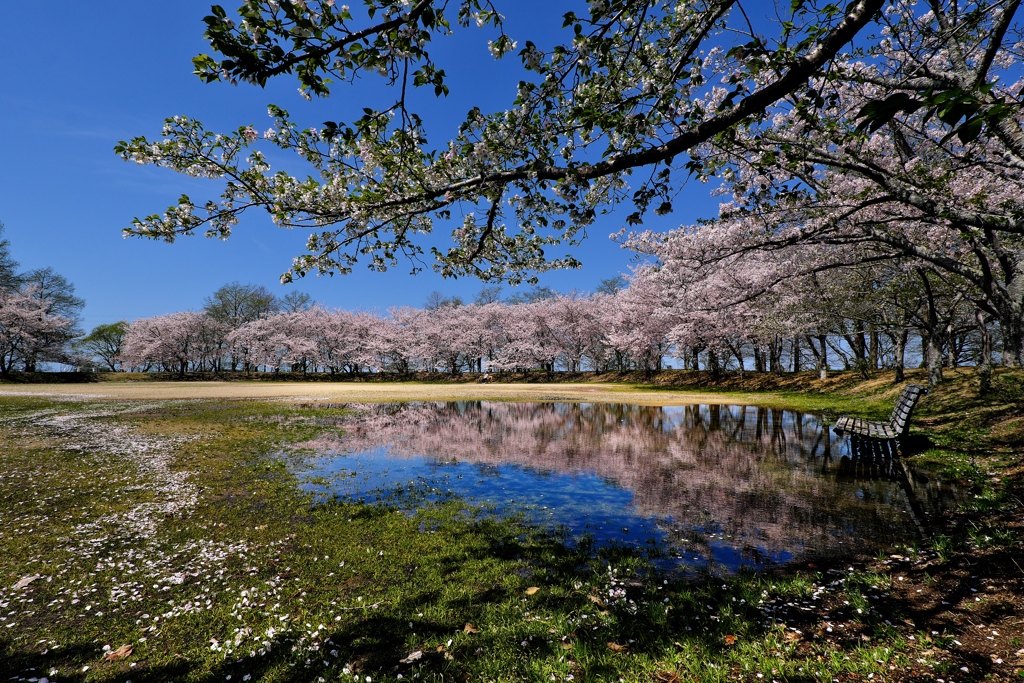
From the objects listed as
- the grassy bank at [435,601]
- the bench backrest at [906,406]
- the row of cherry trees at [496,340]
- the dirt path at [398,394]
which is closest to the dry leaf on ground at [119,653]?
the grassy bank at [435,601]

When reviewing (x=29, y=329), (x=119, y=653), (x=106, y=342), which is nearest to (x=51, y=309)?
(x=29, y=329)

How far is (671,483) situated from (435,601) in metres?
6.87

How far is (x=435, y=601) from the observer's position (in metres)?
4.86

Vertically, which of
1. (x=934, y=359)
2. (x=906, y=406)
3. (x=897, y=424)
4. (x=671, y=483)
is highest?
(x=934, y=359)

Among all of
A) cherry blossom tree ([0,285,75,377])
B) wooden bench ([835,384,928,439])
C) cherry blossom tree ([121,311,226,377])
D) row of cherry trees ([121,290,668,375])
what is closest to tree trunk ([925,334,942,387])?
wooden bench ([835,384,928,439])

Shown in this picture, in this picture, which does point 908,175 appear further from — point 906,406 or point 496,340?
point 496,340

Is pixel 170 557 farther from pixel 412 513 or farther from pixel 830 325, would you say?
pixel 830 325

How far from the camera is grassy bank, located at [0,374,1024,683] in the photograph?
3.70 meters

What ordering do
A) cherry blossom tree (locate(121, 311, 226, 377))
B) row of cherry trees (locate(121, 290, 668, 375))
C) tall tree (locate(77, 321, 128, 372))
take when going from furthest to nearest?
tall tree (locate(77, 321, 128, 372)) → cherry blossom tree (locate(121, 311, 226, 377)) → row of cherry trees (locate(121, 290, 668, 375))

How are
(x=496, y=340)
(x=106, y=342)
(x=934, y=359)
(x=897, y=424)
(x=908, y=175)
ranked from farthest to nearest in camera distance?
(x=106, y=342)
(x=496, y=340)
(x=934, y=359)
(x=897, y=424)
(x=908, y=175)

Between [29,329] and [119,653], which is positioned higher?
[29,329]

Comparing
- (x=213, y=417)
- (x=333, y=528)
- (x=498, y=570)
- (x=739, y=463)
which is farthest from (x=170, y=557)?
(x=213, y=417)

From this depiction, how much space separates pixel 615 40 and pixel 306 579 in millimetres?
8325

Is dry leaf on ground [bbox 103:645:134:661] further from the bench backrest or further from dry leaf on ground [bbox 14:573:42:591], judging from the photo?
the bench backrest
